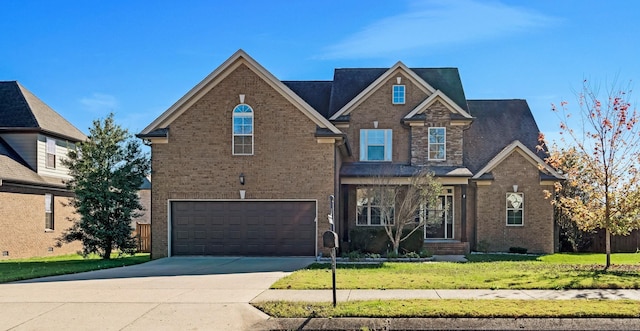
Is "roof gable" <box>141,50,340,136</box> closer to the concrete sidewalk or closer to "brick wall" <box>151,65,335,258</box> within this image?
"brick wall" <box>151,65,335,258</box>

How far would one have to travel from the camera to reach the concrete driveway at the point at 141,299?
9195 millimetres

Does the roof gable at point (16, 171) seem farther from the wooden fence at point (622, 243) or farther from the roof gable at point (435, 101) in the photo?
the wooden fence at point (622, 243)

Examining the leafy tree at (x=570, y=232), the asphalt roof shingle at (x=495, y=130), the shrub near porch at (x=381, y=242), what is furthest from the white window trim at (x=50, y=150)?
the leafy tree at (x=570, y=232)

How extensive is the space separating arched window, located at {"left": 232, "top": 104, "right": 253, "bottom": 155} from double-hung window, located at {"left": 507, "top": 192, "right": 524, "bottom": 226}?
1167 centimetres

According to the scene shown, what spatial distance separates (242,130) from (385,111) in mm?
7760

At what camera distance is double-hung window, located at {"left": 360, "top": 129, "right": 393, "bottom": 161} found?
25172 millimetres

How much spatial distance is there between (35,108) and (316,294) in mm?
22546

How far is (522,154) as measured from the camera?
24.1 metres

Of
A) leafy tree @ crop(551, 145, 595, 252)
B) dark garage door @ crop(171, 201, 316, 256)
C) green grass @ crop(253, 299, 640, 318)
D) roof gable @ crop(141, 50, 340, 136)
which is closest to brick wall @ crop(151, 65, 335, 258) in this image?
roof gable @ crop(141, 50, 340, 136)

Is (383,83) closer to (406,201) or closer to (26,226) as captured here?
(406,201)

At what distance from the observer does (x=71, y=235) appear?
21969mm

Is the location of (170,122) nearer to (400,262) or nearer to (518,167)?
(400,262)

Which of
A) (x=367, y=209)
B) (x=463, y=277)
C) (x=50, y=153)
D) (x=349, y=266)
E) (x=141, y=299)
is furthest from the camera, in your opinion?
(x=50, y=153)

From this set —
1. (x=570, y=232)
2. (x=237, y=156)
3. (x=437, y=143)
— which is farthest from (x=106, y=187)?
(x=570, y=232)
